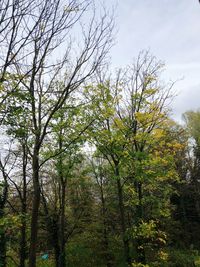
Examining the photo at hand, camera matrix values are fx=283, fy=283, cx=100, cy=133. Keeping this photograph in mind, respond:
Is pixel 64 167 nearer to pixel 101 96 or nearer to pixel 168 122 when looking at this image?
pixel 101 96

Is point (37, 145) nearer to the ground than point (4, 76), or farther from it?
nearer to the ground

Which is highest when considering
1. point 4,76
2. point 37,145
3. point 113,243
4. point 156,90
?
point 156,90

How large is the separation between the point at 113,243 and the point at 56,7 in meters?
14.3

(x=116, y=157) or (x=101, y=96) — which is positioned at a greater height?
(x=101, y=96)

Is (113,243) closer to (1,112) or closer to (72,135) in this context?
(72,135)

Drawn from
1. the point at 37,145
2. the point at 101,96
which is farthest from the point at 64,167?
the point at 37,145

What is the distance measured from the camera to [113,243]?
55.3 ft

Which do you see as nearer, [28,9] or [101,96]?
[28,9]

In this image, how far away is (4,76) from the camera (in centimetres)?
548

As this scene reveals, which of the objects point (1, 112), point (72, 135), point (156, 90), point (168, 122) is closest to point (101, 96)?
point (72, 135)

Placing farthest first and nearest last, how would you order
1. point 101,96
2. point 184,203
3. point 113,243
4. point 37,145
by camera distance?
1. point 184,203
2. point 113,243
3. point 101,96
4. point 37,145

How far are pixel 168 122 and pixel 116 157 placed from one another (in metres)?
3.59

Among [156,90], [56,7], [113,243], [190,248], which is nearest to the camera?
[56,7]

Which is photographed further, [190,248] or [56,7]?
[190,248]
